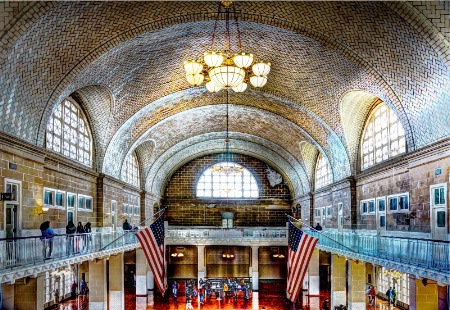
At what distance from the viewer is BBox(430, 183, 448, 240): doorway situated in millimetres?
17531

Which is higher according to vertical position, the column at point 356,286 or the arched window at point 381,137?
the arched window at point 381,137

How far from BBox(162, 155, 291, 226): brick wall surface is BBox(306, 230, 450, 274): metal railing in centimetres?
2585

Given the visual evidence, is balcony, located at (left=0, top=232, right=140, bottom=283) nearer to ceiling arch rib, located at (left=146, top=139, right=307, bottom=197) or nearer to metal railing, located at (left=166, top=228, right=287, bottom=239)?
metal railing, located at (left=166, top=228, right=287, bottom=239)

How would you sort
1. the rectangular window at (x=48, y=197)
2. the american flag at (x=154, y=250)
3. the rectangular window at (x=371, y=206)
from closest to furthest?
the american flag at (x=154, y=250) → the rectangular window at (x=48, y=197) → the rectangular window at (x=371, y=206)

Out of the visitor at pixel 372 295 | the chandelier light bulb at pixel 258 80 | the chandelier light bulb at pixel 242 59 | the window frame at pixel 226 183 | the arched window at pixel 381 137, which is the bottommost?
the visitor at pixel 372 295

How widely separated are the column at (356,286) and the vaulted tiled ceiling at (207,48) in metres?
5.42

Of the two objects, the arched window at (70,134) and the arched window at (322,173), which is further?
the arched window at (322,173)

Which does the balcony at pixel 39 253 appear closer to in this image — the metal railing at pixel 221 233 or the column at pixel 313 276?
the metal railing at pixel 221 233

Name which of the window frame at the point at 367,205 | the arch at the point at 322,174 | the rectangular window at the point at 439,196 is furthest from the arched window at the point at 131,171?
the rectangular window at the point at 439,196

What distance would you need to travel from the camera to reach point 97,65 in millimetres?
20016

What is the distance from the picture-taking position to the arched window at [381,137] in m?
22.9

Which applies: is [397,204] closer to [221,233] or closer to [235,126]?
[235,126]

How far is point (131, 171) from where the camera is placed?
36406mm

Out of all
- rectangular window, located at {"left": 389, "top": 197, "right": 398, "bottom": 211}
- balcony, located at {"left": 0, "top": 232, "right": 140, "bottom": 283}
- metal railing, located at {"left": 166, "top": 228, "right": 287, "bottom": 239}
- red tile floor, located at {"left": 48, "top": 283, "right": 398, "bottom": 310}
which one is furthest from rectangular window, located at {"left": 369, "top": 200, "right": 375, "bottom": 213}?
metal railing, located at {"left": 166, "top": 228, "right": 287, "bottom": 239}
